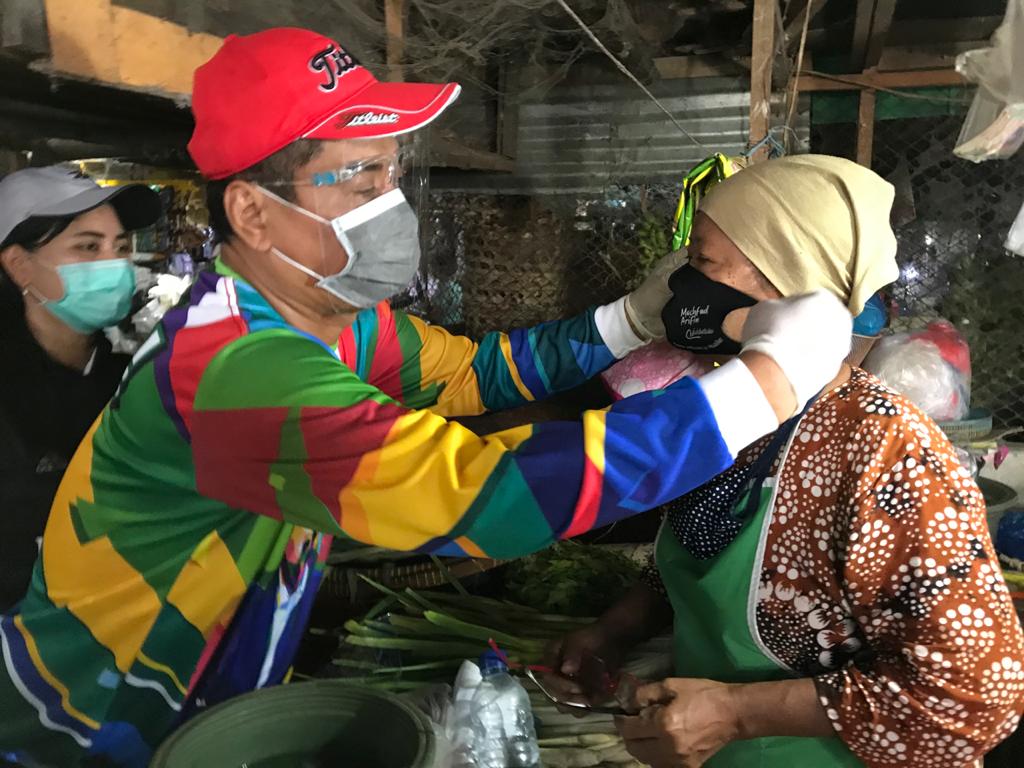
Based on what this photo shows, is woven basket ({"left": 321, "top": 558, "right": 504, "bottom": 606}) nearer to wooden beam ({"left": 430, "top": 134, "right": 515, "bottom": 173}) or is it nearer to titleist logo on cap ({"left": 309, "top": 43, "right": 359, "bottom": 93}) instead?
wooden beam ({"left": 430, "top": 134, "right": 515, "bottom": 173})

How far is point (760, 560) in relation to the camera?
1.46 m

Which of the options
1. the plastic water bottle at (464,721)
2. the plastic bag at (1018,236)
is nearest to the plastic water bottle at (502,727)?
the plastic water bottle at (464,721)

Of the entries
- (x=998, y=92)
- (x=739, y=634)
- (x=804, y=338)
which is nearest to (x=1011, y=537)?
(x=998, y=92)

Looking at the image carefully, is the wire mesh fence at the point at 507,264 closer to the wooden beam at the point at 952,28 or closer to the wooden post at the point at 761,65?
the wooden post at the point at 761,65

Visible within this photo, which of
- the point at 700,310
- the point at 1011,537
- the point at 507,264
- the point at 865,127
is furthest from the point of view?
the point at 865,127

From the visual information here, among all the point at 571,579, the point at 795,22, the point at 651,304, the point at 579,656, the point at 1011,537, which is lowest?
the point at 1011,537

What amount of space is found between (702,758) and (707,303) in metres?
0.87

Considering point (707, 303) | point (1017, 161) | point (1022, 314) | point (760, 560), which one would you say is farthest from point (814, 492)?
point (1017, 161)

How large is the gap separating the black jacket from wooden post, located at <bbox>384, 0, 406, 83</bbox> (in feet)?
4.14

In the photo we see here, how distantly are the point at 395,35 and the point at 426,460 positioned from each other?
1.60 metres

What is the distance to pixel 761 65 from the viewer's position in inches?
93.9

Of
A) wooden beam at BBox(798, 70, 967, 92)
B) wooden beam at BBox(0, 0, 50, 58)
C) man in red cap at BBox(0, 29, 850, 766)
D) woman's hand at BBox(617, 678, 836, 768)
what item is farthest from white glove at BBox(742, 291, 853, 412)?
wooden beam at BBox(798, 70, 967, 92)

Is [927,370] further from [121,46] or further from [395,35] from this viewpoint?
[121,46]

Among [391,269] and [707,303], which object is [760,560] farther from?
[391,269]
